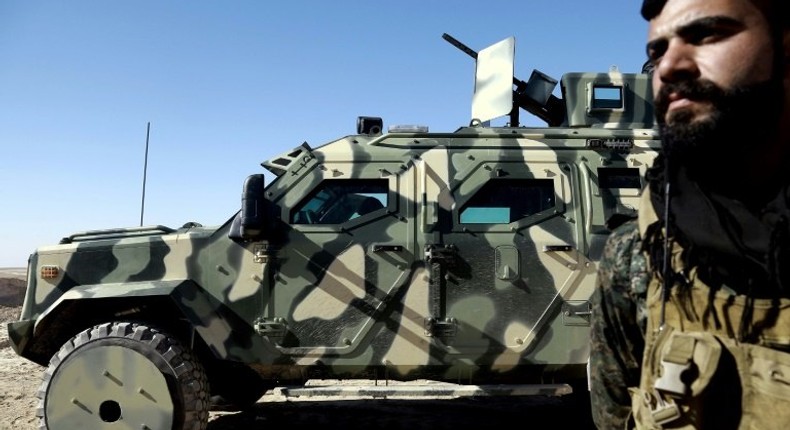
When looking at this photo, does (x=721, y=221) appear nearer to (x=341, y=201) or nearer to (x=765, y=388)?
(x=765, y=388)

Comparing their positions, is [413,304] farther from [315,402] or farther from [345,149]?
[315,402]

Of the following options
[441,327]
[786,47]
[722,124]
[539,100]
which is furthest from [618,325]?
[539,100]

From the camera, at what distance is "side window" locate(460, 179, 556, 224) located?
14.0ft

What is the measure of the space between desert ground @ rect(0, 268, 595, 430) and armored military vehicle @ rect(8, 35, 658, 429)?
3.92 ft

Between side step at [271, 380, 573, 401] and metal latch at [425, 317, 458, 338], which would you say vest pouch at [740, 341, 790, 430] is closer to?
side step at [271, 380, 573, 401]

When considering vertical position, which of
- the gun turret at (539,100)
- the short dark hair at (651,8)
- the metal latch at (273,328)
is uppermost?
the gun turret at (539,100)

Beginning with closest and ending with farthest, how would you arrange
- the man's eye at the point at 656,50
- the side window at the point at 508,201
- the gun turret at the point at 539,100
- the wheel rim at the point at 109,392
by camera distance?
the man's eye at the point at 656,50, the wheel rim at the point at 109,392, the side window at the point at 508,201, the gun turret at the point at 539,100

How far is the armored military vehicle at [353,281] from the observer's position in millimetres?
4027

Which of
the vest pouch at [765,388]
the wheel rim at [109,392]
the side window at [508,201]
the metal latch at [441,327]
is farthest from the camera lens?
the side window at [508,201]

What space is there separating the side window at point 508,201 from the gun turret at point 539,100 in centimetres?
198

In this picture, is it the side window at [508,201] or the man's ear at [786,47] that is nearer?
the man's ear at [786,47]

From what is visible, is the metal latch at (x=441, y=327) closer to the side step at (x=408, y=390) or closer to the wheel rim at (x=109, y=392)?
the side step at (x=408, y=390)

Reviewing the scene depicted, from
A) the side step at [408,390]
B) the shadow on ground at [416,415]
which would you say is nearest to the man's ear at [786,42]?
the side step at [408,390]

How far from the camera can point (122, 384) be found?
13.1 feet
